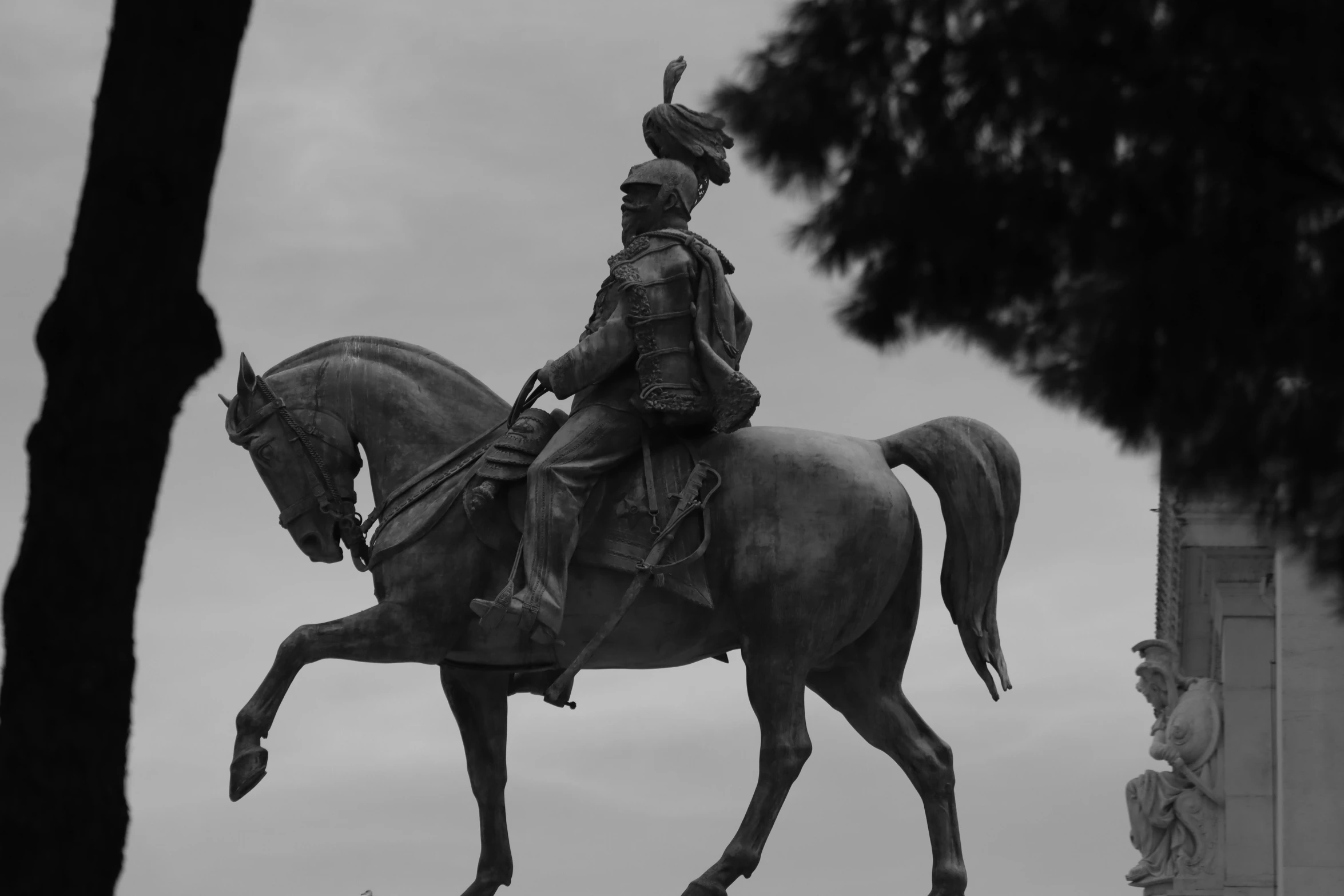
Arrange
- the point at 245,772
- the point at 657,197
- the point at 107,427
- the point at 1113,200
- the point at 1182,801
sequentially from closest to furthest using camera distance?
the point at 1113,200, the point at 107,427, the point at 245,772, the point at 657,197, the point at 1182,801

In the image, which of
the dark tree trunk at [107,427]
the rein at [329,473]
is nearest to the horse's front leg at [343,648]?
the rein at [329,473]

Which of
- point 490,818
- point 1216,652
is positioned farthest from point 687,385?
point 1216,652

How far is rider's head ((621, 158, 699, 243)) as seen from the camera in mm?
15734

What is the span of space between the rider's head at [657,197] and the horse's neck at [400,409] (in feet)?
3.88

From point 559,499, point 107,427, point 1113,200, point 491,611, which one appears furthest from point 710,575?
point 1113,200

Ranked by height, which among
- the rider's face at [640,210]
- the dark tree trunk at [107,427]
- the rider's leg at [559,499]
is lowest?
the dark tree trunk at [107,427]

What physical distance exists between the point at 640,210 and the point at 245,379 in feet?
7.21

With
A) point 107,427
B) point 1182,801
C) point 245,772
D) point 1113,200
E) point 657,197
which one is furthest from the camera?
point 1182,801

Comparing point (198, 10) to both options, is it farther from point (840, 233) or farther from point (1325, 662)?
point (1325, 662)

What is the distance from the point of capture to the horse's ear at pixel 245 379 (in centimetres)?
1586

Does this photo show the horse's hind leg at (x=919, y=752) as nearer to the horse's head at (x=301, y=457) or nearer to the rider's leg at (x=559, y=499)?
the rider's leg at (x=559, y=499)

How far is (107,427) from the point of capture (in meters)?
9.86

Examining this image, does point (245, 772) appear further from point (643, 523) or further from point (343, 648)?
point (643, 523)

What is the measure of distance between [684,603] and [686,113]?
2.55 meters
